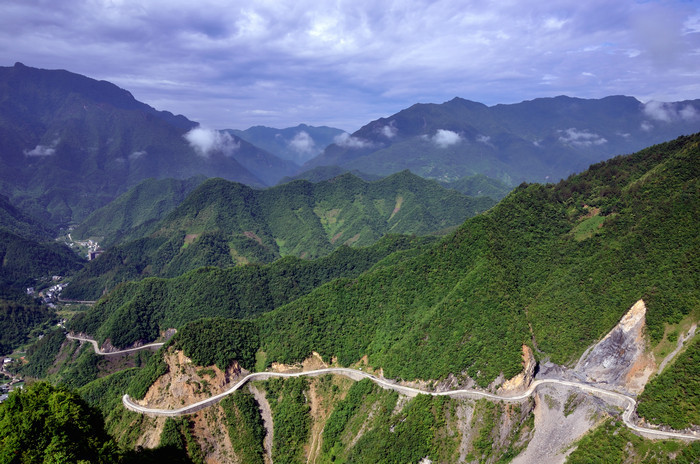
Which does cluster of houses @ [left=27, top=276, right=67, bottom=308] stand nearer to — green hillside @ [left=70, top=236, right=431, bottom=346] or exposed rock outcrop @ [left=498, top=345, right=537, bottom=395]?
green hillside @ [left=70, top=236, right=431, bottom=346]

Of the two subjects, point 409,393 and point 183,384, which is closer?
point 409,393

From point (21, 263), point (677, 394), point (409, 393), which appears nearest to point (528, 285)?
point (677, 394)

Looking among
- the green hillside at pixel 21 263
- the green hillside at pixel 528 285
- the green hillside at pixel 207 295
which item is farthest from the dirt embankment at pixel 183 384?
the green hillside at pixel 21 263

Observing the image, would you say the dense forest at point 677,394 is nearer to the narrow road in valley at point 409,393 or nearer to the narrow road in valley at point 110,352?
the narrow road in valley at point 409,393

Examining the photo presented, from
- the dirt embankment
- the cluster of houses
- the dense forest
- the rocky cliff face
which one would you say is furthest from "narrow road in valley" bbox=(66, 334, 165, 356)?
the dense forest

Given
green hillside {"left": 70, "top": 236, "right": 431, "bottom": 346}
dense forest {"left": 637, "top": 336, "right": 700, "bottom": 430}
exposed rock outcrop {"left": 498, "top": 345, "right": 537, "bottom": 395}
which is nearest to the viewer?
dense forest {"left": 637, "top": 336, "right": 700, "bottom": 430}

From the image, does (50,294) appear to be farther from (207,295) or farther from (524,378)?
(524,378)
